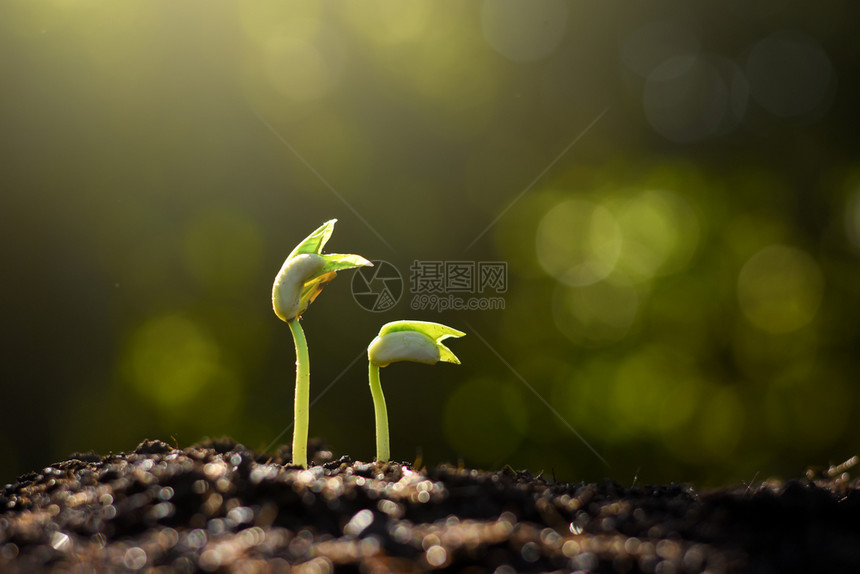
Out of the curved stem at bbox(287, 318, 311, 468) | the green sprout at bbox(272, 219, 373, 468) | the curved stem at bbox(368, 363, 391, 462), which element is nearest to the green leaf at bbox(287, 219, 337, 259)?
the green sprout at bbox(272, 219, 373, 468)

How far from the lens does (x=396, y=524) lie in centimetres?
73

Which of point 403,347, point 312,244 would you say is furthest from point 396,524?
point 312,244

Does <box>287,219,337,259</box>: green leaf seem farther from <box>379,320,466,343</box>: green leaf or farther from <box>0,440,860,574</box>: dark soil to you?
<box>0,440,860,574</box>: dark soil

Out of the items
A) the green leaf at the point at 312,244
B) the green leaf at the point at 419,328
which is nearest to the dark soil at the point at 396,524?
the green leaf at the point at 419,328

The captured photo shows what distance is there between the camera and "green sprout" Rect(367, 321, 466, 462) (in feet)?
3.76

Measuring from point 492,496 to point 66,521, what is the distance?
50 cm

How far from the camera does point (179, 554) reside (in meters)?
0.61

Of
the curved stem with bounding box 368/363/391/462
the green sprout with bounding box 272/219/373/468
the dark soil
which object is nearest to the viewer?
the dark soil

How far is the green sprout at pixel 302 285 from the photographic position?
110 centimetres

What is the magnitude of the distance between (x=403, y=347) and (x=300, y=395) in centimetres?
19

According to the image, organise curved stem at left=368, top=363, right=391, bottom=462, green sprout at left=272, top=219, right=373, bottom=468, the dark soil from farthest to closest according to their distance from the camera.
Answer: curved stem at left=368, top=363, right=391, bottom=462 < green sprout at left=272, top=219, right=373, bottom=468 < the dark soil

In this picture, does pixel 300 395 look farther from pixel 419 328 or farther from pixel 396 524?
pixel 396 524

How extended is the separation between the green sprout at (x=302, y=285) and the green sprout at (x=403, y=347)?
0.39 ft

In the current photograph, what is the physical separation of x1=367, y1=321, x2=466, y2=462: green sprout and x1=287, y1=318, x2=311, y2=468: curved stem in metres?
0.11
